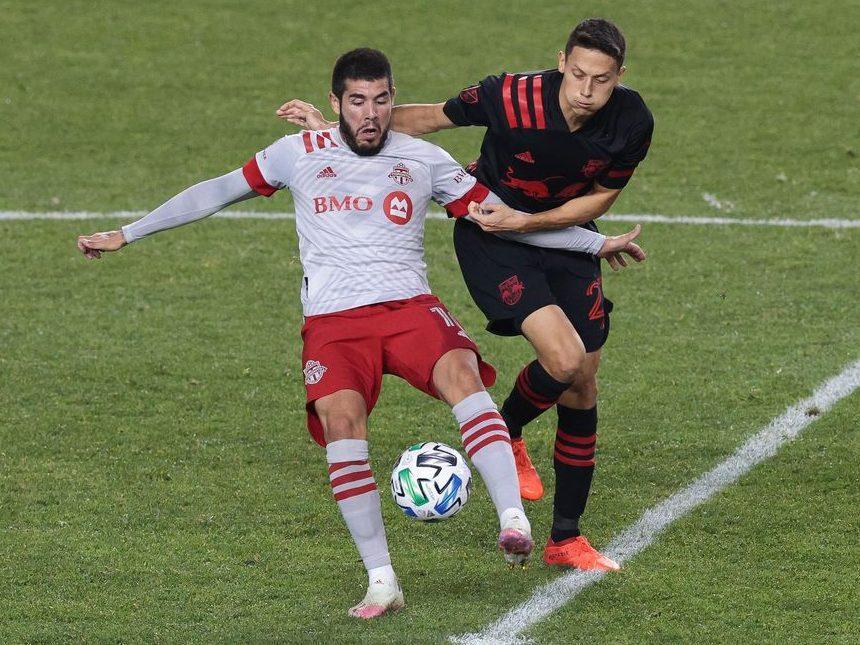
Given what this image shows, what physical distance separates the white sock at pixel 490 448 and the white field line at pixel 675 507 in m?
0.45

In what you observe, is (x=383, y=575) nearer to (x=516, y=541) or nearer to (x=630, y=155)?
(x=516, y=541)

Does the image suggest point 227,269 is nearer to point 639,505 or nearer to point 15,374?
point 15,374

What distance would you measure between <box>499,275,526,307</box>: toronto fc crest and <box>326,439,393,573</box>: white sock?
108cm

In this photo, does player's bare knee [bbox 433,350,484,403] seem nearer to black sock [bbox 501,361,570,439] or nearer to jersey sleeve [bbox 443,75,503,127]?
black sock [bbox 501,361,570,439]

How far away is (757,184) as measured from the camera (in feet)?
42.1

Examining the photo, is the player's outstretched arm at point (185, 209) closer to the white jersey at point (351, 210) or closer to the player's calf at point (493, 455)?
the white jersey at point (351, 210)

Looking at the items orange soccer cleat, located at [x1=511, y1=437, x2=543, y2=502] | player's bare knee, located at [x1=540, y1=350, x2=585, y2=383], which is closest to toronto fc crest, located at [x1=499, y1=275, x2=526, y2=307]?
player's bare knee, located at [x1=540, y1=350, x2=585, y2=383]

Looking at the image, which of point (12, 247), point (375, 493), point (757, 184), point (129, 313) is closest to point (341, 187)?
point (375, 493)

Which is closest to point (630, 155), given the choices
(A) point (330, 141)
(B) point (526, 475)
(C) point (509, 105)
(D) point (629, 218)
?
(C) point (509, 105)

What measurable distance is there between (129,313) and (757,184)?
560 centimetres

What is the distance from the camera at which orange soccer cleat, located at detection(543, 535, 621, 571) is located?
6.46m

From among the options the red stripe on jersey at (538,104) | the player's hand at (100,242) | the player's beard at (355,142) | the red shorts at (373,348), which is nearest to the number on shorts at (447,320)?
the red shorts at (373,348)

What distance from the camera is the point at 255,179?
6.44 metres

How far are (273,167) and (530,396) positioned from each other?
5.12 feet
